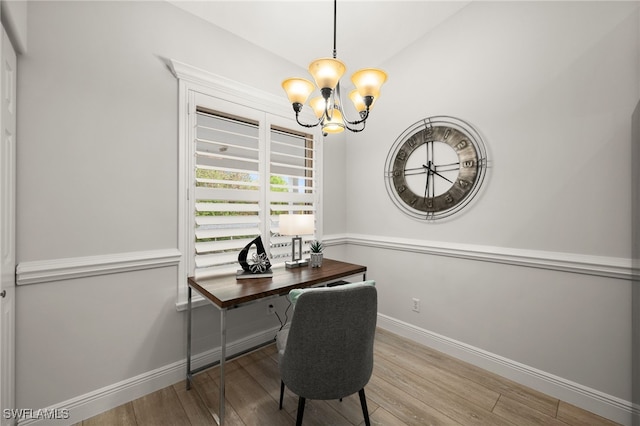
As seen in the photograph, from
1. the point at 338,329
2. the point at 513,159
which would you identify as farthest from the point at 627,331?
the point at 338,329

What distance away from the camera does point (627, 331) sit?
1.54 metres

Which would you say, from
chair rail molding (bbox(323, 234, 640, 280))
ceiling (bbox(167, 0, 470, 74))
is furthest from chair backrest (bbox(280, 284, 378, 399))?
ceiling (bbox(167, 0, 470, 74))

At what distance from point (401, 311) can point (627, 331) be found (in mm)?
1537

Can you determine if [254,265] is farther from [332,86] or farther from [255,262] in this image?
[332,86]

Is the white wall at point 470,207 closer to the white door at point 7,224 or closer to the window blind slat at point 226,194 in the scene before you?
the white door at point 7,224

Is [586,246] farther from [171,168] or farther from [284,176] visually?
[171,168]

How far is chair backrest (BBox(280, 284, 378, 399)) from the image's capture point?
1186mm

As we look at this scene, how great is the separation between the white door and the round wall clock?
271 cm

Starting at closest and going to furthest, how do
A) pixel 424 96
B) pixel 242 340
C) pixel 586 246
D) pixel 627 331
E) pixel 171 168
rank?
pixel 627 331 < pixel 586 246 < pixel 171 168 < pixel 242 340 < pixel 424 96

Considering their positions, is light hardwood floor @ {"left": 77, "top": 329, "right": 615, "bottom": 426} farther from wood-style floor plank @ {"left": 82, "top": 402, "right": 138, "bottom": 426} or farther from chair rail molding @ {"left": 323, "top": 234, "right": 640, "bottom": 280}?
chair rail molding @ {"left": 323, "top": 234, "right": 640, "bottom": 280}

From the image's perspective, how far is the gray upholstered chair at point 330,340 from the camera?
1.18m

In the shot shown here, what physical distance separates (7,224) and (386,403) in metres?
2.42

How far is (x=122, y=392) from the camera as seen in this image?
174 centimetres

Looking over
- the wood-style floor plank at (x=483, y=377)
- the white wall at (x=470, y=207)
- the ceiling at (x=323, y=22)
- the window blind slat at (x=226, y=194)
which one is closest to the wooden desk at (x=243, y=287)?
the white wall at (x=470, y=207)
